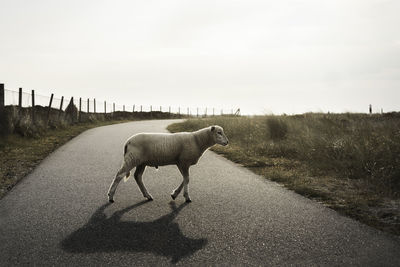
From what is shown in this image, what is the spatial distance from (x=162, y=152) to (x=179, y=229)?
1.85 m

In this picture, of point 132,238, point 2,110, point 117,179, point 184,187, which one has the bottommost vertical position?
point 132,238

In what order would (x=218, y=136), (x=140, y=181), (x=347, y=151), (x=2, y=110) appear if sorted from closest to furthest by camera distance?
(x=140, y=181)
(x=218, y=136)
(x=347, y=151)
(x=2, y=110)

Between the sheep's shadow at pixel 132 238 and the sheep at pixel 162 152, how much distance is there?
108 centimetres

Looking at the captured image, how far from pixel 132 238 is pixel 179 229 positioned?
2.10 ft

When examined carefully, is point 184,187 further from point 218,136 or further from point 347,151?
point 347,151

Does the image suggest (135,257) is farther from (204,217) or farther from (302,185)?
(302,185)

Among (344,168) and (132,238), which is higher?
(344,168)

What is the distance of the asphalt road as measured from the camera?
357cm

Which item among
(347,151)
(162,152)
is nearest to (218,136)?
(162,152)

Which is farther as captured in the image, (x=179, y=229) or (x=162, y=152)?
(x=162, y=152)

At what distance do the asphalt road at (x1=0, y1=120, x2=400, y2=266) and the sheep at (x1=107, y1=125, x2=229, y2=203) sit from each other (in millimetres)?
336

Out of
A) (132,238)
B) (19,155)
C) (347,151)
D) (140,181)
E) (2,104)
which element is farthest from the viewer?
(2,104)

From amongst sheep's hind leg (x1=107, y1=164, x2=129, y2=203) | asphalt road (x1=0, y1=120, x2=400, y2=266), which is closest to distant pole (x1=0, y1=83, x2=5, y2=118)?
asphalt road (x1=0, y1=120, x2=400, y2=266)

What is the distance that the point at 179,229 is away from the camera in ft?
14.5
